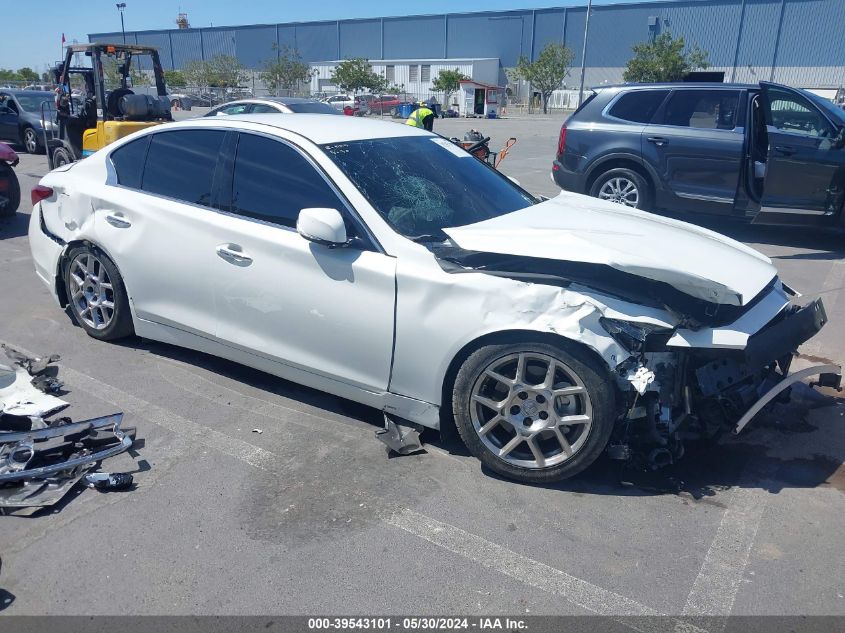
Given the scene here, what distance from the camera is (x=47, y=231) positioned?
5.32 meters

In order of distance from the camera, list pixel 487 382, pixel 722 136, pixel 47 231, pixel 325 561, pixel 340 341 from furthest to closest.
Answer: pixel 722 136 < pixel 47 231 < pixel 340 341 < pixel 487 382 < pixel 325 561

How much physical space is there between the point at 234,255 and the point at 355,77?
5888cm

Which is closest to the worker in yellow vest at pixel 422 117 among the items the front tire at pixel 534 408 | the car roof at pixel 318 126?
the car roof at pixel 318 126

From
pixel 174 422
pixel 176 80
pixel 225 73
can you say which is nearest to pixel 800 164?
pixel 174 422

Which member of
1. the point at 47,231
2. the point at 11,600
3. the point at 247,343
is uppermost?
the point at 47,231

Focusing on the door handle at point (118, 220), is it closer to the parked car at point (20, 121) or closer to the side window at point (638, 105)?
the side window at point (638, 105)

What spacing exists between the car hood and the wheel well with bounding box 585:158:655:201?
5.09m

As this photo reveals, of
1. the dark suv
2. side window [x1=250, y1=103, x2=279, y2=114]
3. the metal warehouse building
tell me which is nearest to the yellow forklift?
side window [x1=250, y1=103, x2=279, y2=114]

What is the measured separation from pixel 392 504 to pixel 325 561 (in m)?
0.50

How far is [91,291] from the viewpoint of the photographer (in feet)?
16.6

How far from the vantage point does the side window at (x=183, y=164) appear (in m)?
4.45

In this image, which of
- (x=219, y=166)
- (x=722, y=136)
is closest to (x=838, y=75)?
(x=722, y=136)

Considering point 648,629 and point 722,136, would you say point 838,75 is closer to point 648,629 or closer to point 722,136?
point 722,136

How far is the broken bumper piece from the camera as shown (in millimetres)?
3264
